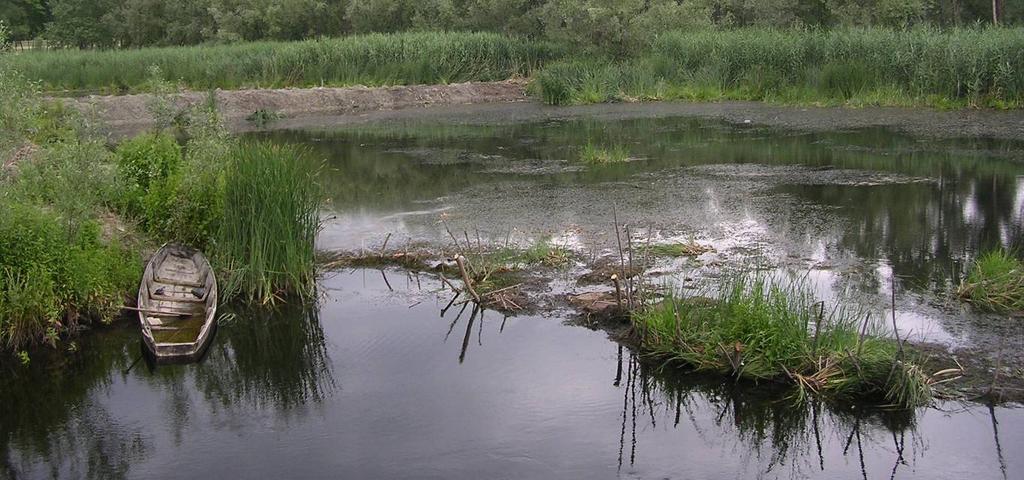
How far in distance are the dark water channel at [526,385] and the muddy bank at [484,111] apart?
689 cm

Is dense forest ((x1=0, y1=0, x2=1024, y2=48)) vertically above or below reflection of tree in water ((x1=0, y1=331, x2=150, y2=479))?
above

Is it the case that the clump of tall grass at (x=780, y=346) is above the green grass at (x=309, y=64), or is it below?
below

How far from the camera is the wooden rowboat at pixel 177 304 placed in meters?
8.45

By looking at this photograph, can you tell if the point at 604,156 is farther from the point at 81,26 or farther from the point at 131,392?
the point at 81,26

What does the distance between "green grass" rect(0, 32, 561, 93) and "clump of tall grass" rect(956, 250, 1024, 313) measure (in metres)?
24.8

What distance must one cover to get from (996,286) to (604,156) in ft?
31.2

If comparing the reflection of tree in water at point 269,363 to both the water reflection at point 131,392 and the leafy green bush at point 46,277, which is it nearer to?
the water reflection at point 131,392

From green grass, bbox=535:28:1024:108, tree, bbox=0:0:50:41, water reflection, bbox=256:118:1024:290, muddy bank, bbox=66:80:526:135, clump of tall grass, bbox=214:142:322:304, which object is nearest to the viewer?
clump of tall grass, bbox=214:142:322:304

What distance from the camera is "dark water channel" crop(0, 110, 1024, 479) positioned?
263 inches

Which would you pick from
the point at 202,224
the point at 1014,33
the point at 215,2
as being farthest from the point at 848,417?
the point at 215,2

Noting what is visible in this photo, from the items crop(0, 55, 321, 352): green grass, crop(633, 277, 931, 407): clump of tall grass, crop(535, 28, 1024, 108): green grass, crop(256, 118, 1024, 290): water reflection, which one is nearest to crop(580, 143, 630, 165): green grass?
crop(256, 118, 1024, 290): water reflection

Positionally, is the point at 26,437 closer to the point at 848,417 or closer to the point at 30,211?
the point at 30,211

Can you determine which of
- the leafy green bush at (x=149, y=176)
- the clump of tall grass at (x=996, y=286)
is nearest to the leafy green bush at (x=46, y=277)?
the leafy green bush at (x=149, y=176)

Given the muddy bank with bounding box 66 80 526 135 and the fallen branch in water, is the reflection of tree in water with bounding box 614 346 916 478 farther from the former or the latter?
the muddy bank with bounding box 66 80 526 135
